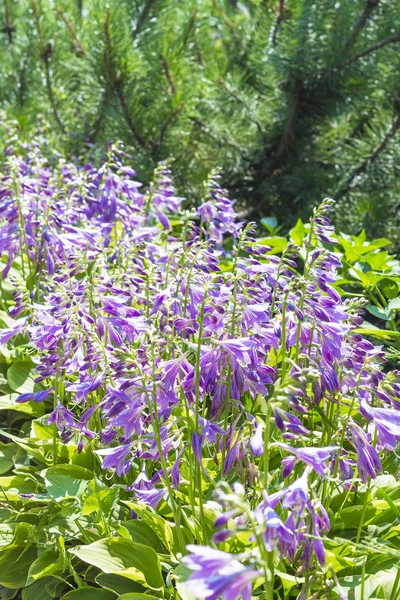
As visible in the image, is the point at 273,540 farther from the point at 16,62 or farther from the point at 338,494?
the point at 16,62

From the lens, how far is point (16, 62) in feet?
19.3

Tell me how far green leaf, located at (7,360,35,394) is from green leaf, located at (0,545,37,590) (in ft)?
2.49

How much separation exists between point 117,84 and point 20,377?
2239 mm

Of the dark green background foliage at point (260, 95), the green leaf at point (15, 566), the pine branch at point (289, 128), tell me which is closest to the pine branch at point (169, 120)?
the dark green background foliage at point (260, 95)

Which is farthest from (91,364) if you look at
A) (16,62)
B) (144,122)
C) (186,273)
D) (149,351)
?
(16,62)

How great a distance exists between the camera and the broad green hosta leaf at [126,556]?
1.78 meters

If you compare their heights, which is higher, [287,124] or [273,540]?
[287,124]

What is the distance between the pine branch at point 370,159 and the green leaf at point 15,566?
119 inches

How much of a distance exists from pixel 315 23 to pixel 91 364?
120 inches

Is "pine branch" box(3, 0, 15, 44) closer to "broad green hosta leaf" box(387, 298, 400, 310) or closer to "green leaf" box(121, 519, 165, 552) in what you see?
"broad green hosta leaf" box(387, 298, 400, 310)

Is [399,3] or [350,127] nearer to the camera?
[399,3]

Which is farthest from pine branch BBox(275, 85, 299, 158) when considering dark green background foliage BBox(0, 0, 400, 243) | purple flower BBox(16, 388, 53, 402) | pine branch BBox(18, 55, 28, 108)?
purple flower BBox(16, 388, 53, 402)

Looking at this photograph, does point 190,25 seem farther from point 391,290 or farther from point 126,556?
point 126,556

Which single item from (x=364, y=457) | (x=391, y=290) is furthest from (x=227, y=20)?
(x=364, y=457)
